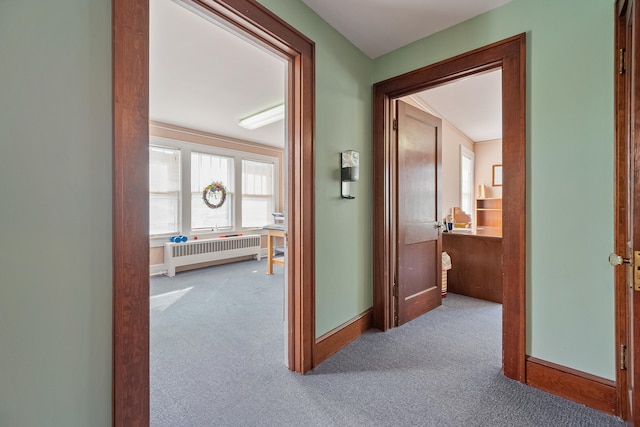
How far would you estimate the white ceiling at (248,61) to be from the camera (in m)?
1.97

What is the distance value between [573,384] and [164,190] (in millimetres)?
5475

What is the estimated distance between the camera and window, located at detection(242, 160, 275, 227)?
20.1 feet

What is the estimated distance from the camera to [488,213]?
636cm

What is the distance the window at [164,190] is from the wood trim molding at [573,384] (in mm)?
5147

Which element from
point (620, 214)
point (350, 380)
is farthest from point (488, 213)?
point (350, 380)

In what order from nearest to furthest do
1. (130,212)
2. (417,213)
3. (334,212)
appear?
(130,212)
(334,212)
(417,213)

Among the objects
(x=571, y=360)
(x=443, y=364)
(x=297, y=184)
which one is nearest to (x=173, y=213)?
(x=297, y=184)

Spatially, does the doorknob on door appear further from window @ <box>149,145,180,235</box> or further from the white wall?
window @ <box>149,145,180,235</box>

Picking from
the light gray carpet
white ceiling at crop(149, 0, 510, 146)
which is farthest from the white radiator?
white ceiling at crop(149, 0, 510, 146)

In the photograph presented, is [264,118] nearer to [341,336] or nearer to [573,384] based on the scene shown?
[341,336]

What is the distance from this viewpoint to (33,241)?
924mm

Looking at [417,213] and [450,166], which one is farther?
[450,166]

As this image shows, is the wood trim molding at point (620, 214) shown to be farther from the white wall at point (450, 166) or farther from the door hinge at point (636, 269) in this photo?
the white wall at point (450, 166)

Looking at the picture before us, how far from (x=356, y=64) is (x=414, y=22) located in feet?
1.71
